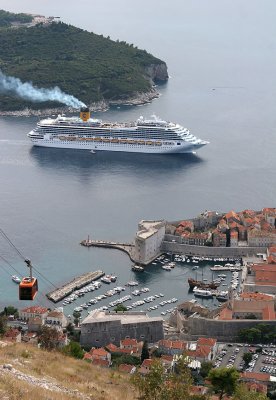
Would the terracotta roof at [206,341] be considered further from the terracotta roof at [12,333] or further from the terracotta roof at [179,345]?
the terracotta roof at [12,333]

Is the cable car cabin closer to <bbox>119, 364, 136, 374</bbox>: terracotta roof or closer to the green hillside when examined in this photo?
<bbox>119, 364, 136, 374</bbox>: terracotta roof

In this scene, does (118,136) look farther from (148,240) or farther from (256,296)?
Answer: (256,296)

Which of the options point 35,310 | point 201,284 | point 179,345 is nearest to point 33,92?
point 201,284

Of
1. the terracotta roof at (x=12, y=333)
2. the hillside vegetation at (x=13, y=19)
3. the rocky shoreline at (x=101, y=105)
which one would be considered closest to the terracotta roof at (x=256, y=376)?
the terracotta roof at (x=12, y=333)

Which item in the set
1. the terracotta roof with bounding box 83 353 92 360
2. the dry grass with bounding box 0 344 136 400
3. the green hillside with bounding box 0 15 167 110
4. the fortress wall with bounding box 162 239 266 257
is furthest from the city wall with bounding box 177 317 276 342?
the green hillside with bounding box 0 15 167 110

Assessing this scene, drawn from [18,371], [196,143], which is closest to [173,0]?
[196,143]
